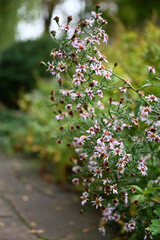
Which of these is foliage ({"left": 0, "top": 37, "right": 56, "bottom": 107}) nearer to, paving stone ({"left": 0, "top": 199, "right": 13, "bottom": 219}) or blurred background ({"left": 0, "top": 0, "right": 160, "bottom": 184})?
blurred background ({"left": 0, "top": 0, "right": 160, "bottom": 184})

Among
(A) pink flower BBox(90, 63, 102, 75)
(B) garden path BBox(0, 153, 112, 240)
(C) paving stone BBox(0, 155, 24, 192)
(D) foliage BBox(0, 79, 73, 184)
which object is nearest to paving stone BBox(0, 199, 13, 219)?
(B) garden path BBox(0, 153, 112, 240)

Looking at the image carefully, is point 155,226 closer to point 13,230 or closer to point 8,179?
point 13,230

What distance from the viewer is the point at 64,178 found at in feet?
10.2

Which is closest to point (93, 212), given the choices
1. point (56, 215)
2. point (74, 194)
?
point (56, 215)

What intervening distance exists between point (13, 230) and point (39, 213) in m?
0.39

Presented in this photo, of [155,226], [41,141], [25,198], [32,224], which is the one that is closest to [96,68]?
[155,226]

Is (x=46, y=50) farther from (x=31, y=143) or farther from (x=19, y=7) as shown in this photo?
(x=19, y=7)

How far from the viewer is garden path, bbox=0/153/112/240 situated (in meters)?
2.06

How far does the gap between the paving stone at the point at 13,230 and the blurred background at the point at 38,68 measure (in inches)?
24.3

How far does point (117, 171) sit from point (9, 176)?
7.33 feet

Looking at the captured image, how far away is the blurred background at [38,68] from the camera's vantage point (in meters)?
3.14

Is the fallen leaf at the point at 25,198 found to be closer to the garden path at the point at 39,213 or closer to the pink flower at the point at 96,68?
the garden path at the point at 39,213

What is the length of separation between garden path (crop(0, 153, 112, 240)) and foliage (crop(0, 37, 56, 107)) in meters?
3.69

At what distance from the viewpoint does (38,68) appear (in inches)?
272
